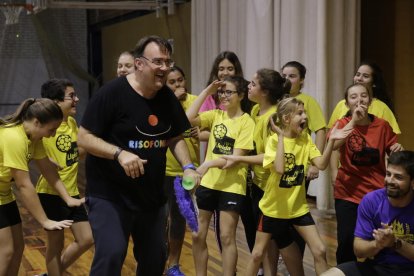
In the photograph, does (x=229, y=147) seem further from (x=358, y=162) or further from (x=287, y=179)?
(x=358, y=162)

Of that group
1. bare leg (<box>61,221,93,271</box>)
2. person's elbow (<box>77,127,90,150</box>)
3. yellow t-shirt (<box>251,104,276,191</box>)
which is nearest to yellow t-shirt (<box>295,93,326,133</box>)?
yellow t-shirt (<box>251,104,276,191</box>)

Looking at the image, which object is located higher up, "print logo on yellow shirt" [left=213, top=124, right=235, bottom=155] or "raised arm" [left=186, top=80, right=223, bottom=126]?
"raised arm" [left=186, top=80, right=223, bottom=126]

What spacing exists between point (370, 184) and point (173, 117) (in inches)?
55.6

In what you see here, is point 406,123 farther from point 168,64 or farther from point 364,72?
A: point 168,64

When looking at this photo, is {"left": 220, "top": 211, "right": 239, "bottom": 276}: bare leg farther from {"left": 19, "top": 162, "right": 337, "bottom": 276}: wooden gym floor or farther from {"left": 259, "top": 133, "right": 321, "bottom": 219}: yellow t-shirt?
{"left": 19, "top": 162, "right": 337, "bottom": 276}: wooden gym floor

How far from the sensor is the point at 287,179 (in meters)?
4.28

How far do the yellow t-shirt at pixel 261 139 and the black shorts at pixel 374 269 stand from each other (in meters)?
1.06

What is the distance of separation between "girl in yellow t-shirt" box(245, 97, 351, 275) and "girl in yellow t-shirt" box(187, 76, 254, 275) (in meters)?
0.26

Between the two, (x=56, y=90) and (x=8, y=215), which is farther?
(x=56, y=90)

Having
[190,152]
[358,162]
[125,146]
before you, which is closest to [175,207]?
[190,152]

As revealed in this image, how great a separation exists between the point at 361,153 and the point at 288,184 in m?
0.50

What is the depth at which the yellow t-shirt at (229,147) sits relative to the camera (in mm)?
4570

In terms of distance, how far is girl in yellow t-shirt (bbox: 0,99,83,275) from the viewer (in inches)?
153

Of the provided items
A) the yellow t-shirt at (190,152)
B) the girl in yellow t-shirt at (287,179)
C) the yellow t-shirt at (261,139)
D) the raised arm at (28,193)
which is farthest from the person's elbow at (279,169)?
the raised arm at (28,193)
